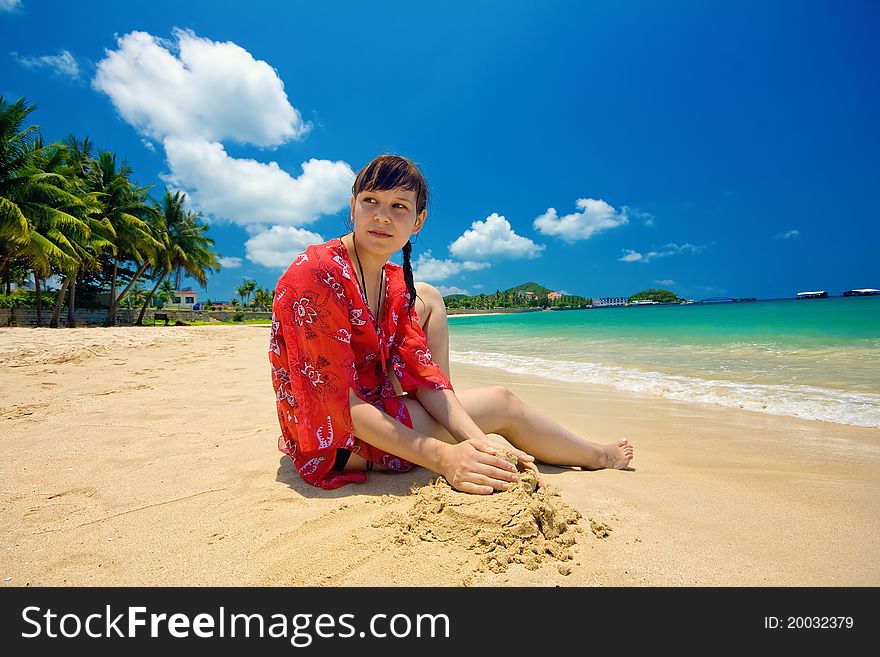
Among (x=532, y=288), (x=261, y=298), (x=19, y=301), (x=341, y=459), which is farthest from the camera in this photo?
(x=532, y=288)

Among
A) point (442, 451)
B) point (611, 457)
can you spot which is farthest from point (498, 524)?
point (611, 457)

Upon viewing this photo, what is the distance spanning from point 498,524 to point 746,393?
15.1 ft

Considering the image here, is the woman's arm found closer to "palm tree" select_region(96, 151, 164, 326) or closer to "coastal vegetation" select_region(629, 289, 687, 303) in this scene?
"palm tree" select_region(96, 151, 164, 326)

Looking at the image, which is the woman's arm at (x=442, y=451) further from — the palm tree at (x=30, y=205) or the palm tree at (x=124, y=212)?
the palm tree at (x=124, y=212)

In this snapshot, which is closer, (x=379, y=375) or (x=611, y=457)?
(x=379, y=375)

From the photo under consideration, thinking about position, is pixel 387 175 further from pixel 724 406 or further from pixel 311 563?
pixel 724 406

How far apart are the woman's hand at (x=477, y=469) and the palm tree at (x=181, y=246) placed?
108 feet

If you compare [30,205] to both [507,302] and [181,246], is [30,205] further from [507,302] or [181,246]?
[507,302]

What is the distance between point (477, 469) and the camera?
63.8 inches

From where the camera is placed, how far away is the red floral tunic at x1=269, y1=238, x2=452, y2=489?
1856 millimetres

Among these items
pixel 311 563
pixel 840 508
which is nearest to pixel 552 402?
pixel 840 508
